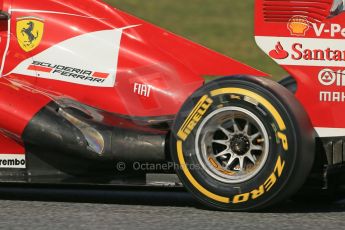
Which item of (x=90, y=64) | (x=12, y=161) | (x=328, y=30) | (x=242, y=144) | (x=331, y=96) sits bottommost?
(x=12, y=161)

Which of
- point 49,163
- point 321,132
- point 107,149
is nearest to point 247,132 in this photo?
point 321,132

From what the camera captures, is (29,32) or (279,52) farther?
(29,32)

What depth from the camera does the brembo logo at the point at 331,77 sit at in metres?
6.12

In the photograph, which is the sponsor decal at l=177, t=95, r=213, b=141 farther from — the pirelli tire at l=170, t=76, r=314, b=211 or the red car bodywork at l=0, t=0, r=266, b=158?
the red car bodywork at l=0, t=0, r=266, b=158

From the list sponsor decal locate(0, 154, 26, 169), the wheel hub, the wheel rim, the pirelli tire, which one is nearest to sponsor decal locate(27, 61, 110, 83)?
sponsor decal locate(0, 154, 26, 169)

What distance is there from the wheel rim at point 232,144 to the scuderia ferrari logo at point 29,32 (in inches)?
52.8

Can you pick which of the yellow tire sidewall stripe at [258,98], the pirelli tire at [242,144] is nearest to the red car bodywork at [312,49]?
the pirelli tire at [242,144]

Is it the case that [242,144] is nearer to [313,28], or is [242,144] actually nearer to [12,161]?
[313,28]

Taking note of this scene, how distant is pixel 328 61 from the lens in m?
6.13

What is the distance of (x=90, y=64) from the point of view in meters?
6.62

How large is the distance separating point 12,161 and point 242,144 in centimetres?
148

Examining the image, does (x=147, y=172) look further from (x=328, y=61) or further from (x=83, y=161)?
(x=328, y=61)

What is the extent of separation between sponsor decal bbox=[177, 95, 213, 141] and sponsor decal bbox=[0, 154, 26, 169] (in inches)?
41.4

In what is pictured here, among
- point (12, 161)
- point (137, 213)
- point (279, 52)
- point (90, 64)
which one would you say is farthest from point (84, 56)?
point (279, 52)
